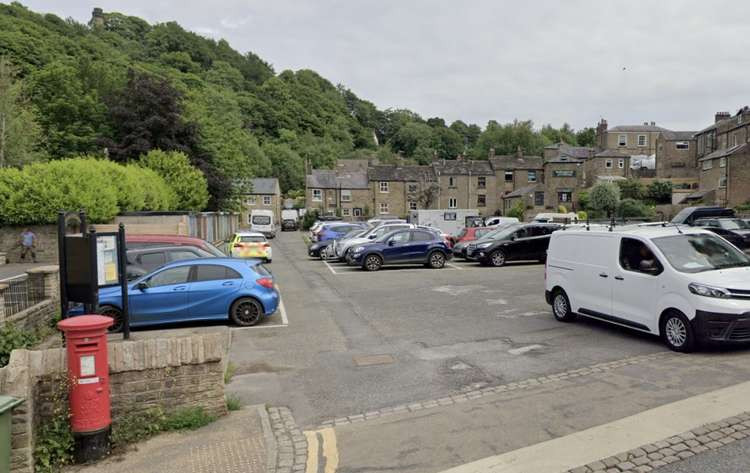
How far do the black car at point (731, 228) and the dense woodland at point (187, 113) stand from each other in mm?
29216

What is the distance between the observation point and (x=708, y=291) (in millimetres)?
7438

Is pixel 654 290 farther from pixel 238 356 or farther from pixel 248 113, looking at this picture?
pixel 248 113

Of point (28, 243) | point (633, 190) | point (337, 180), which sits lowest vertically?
point (28, 243)

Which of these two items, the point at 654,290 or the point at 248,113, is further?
the point at 248,113

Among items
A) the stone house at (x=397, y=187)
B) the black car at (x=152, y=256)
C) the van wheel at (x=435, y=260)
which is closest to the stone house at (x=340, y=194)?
the stone house at (x=397, y=187)

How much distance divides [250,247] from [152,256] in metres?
11.4

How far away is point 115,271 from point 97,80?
59.9 metres

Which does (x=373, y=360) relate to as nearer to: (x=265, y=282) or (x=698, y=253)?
(x=265, y=282)

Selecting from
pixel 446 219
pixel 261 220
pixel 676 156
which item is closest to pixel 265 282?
pixel 446 219

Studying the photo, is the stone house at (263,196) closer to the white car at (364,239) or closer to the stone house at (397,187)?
the stone house at (397,187)

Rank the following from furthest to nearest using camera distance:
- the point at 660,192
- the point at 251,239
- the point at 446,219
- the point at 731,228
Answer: the point at 660,192 < the point at 446,219 < the point at 251,239 < the point at 731,228

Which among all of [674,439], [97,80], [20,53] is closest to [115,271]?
[674,439]

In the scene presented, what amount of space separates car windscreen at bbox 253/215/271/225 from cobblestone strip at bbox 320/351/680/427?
44.6 metres

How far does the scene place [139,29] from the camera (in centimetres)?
12381
